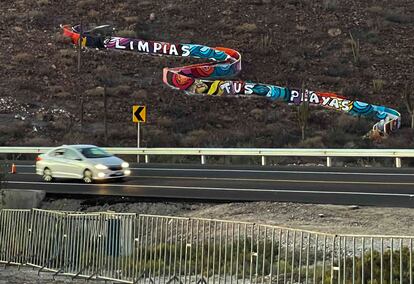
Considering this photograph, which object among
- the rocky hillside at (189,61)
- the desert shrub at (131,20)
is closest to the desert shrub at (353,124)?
the rocky hillside at (189,61)

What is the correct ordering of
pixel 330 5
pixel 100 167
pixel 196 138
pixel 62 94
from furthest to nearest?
pixel 330 5 < pixel 62 94 < pixel 196 138 < pixel 100 167

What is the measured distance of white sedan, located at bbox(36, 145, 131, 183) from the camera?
22297mm

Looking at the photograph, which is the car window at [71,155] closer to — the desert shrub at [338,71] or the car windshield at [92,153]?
the car windshield at [92,153]

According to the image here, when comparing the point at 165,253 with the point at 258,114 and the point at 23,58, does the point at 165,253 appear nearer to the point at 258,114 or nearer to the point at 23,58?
the point at 258,114

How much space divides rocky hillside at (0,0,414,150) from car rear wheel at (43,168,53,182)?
15646 millimetres

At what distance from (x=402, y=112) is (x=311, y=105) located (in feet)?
21.9

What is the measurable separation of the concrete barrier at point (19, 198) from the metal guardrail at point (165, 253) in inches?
131

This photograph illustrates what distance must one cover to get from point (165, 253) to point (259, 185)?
1041 cm

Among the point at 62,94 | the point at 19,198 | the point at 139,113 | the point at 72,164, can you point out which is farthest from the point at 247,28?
the point at 19,198

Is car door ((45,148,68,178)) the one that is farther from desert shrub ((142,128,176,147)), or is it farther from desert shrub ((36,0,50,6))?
desert shrub ((36,0,50,6))

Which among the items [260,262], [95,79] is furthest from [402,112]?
[260,262]

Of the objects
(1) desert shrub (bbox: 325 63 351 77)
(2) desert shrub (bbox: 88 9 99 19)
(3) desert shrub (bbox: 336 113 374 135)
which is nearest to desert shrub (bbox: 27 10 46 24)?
(2) desert shrub (bbox: 88 9 99 19)

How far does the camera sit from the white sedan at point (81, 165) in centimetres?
2230

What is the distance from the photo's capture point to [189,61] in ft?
174
